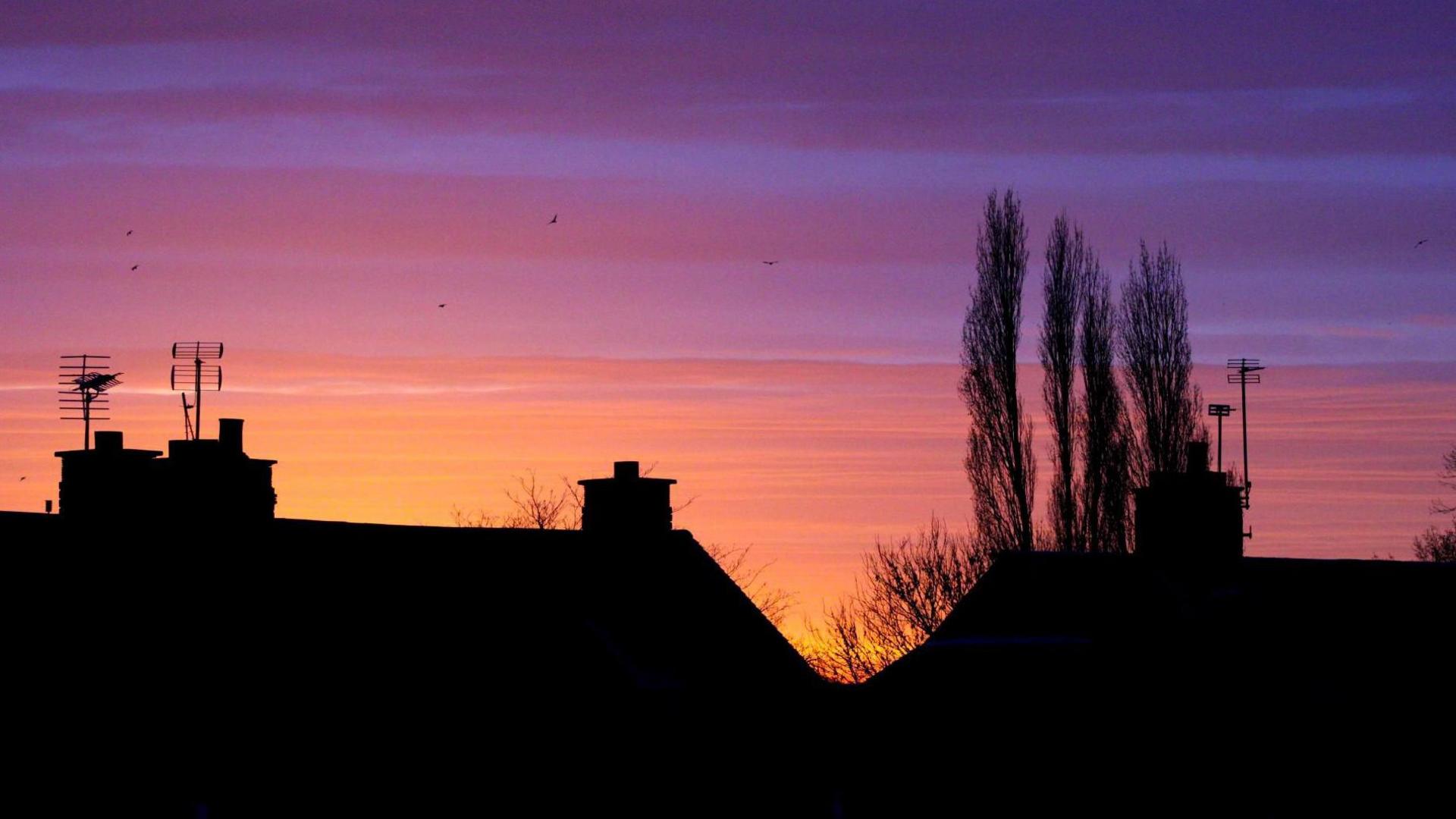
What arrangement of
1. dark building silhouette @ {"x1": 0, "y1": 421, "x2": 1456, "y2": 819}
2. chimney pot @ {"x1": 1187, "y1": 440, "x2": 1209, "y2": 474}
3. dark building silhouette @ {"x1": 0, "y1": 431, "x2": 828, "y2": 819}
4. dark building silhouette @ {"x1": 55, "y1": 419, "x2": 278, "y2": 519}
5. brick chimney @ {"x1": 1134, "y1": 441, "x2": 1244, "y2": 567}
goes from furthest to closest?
1. chimney pot @ {"x1": 1187, "y1": 440, "x2": 1209, "y2": 474}
2. brick chimney @ {"x1": 1134, "y1": 441, "x2": 1244, "y2": 567}
3. dark building silhouette @ {"x1": 55, "y1": 419, "x2": 278, "y2": 519}
4. dark building silhouette @ {"x1": 0, "y1": 421, "x2": 1456, "y2": 819}
5. dark building silhouette @ {"x1": 0, "y1": 431, "x2": 828, "y2": 819}

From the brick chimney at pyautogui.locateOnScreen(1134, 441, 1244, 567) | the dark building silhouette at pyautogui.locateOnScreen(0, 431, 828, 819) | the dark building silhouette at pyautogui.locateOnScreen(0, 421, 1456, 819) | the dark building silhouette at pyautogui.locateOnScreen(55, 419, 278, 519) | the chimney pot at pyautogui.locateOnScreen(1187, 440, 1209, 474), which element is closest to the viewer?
the dark building silhouette at pyautogui.locateOnScreen(0, 431, 828, 819)

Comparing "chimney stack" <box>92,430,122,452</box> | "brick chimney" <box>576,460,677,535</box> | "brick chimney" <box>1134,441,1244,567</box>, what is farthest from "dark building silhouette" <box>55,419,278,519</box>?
"brick chimney" <box>1134,441,1244,567</box>

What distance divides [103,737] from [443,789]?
14.8ft

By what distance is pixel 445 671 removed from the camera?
25953 millimetres

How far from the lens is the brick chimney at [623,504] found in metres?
31.2

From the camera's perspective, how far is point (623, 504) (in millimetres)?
31203

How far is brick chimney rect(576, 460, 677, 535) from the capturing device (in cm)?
3116

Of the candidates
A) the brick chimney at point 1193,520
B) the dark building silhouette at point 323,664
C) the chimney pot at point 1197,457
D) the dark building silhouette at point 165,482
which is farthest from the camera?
the chimney pot at point 1197,457

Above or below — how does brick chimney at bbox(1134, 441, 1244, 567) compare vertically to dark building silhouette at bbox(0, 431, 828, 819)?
above

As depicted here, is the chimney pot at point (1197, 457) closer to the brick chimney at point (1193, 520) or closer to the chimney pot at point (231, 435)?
the brick chimney at point (1193, 520)

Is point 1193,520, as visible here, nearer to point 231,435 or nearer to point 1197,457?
point 1197,457

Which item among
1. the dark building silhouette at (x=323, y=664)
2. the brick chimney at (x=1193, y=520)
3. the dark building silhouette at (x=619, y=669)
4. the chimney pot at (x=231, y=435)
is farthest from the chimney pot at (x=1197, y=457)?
the chimney pot at (x=231, y=435)

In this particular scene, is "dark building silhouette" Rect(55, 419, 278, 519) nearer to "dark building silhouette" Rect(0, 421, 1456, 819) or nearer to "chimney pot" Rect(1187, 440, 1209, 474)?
"dark building silhouette" Rect(0, 421, 1456, 819)

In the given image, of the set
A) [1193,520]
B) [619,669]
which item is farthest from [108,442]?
[1193,520]
